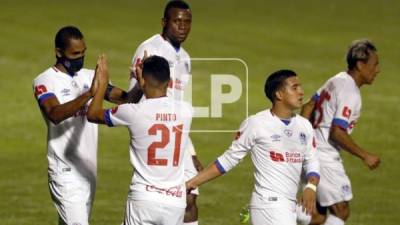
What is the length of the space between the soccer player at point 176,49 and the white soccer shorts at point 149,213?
9.39 ft

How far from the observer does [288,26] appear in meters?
32.5

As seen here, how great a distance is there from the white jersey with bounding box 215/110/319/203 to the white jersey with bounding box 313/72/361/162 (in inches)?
96.1

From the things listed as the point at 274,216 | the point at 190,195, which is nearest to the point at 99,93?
the point at 274,216

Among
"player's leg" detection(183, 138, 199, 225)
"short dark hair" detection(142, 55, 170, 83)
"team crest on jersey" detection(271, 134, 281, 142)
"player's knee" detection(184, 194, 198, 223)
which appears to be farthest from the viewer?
"player's knee" detection(184, 194, 198, 223)

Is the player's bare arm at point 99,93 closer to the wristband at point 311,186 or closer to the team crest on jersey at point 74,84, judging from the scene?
the team crest on jersey at point 74,84

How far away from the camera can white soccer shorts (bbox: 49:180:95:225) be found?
1233 cm

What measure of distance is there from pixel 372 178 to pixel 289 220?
8.40 m

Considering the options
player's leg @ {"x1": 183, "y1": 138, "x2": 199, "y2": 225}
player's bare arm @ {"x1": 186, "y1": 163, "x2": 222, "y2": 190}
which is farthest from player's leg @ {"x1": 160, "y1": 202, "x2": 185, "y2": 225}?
player's leg @ {"x1": 183, "y1": 138, "x2": 199, "y2": 225}

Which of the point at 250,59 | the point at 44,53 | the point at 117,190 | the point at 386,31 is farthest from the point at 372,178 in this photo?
the point at 386,31

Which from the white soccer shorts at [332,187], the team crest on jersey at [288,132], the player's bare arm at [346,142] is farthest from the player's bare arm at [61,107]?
the white soccer shorts at [332,187]

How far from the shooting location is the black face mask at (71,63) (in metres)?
12.4

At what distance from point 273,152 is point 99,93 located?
184cm

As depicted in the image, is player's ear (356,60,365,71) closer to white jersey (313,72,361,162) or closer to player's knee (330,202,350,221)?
white jersey (313,72,361,162)

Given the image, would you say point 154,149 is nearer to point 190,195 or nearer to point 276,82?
point 276,82
